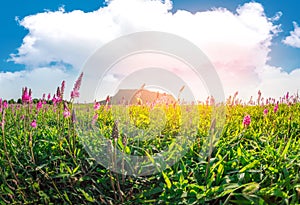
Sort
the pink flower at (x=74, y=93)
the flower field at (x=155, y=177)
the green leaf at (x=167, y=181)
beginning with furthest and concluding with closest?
the pink flower at (x=74, y=93) < the green leaf at (x=167, y=181) < the flower field at (x=155, y=177)

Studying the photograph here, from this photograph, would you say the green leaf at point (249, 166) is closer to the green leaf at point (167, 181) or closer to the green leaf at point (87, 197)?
the green leaf at point (167, 181)

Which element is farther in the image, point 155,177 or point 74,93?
point 74,93

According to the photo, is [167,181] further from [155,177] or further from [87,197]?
[87,197]

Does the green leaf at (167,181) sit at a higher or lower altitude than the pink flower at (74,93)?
lower

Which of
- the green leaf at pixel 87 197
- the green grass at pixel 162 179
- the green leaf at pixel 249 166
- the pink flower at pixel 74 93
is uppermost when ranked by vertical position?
the pink flower at pixel 74 93

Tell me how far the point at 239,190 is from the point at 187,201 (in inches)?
13.2

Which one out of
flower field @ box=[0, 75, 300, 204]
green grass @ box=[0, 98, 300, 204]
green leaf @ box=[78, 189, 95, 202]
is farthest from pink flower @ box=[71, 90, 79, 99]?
green leaf @ box=[78, 189, 95, 202]

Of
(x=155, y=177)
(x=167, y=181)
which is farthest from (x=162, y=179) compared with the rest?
(x=167, y=181)

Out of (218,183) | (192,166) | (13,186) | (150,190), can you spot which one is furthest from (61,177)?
(218,183)

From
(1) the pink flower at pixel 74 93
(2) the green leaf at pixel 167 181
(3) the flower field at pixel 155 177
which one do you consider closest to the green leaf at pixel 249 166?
(3) the flower field at pixel 155 177

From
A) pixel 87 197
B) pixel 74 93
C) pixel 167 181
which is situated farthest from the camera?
pixel 74 93

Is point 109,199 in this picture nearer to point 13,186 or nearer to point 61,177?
point 61,177

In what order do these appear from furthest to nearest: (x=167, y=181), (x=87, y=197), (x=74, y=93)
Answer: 1. (x=74, y=93)
2. (x=87, y=197)
3. (x=167, y=181)

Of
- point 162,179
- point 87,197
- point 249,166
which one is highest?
point 249,166
